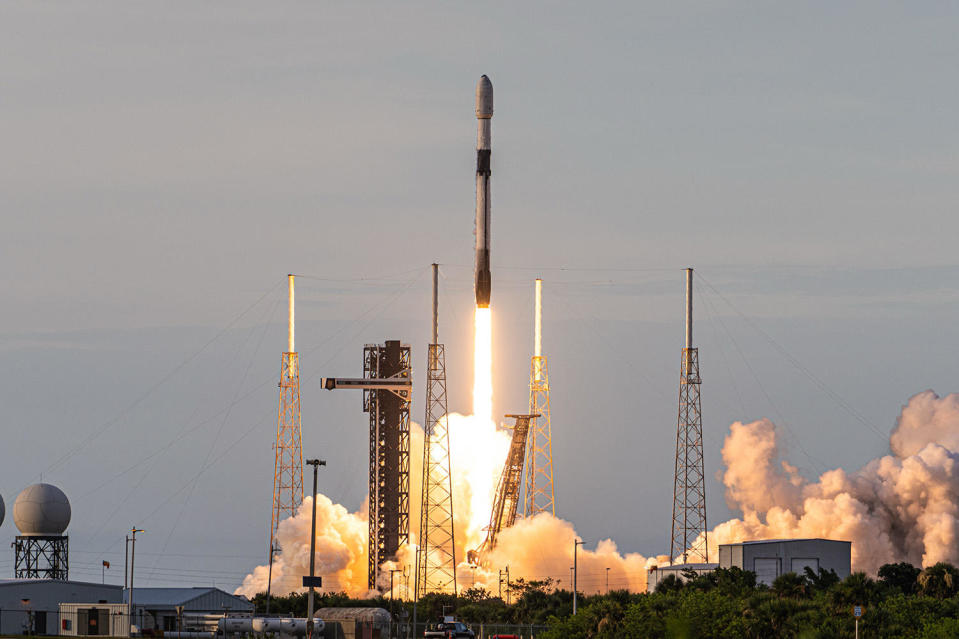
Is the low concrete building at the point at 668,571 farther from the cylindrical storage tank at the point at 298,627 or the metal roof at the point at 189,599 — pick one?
the metal roof at the point at 189,599

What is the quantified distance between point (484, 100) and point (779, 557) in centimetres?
4444

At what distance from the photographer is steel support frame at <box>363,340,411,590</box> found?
5315 inches

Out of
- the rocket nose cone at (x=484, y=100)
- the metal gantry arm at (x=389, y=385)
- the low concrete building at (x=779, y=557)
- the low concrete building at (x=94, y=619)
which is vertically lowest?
the low concrete building at (x=94, y=619)

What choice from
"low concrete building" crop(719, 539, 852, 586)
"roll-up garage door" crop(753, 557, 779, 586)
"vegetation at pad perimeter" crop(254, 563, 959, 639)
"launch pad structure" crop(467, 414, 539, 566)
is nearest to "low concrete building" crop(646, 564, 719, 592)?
"low concrete building" crop(719, 539, 852, 586)

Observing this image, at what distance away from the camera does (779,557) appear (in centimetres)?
10844

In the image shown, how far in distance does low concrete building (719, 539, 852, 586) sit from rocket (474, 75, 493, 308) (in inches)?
1150

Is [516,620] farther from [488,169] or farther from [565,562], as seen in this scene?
[488,169]

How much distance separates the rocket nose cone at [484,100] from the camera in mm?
127312

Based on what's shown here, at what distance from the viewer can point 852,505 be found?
5148 inches

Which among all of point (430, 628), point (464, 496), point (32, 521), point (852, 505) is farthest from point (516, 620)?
point (32, 521)

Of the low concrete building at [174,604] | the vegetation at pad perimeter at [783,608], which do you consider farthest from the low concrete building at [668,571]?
the low concrete building at [174,604]

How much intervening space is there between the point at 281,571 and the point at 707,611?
67885mm

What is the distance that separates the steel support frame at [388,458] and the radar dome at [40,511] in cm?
2661

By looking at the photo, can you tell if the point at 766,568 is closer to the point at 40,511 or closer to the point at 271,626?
the point at 271,626
